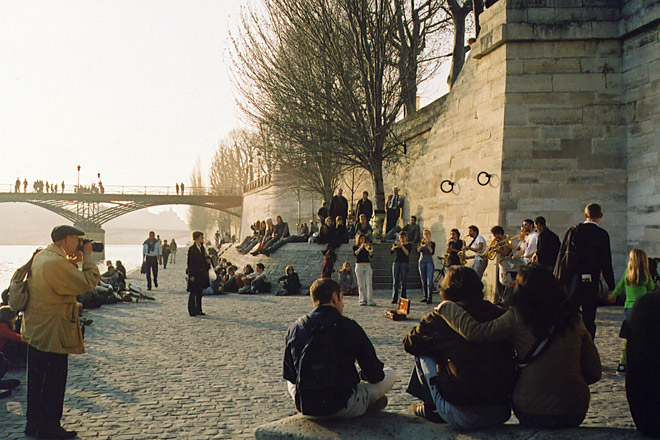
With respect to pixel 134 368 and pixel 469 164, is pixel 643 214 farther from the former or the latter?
pixel 134 368

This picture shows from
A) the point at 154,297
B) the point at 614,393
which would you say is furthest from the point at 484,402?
the point at 154,297

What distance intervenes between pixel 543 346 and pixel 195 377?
157 inches

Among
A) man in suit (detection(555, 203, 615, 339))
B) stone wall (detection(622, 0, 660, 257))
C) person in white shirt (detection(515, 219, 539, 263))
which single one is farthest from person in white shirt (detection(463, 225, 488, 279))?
man in suit (detection(555, 203, 615, 339))

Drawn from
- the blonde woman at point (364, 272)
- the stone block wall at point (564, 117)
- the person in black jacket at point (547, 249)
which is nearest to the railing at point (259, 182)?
the blonde woman at point (364, 272)

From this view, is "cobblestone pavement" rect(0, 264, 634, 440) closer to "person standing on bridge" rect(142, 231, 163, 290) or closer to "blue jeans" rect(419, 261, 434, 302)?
"blue jeans" rect(419, 261, 434, 302)

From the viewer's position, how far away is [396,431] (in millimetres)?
3551

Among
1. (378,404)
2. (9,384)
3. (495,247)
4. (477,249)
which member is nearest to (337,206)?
(477,249)

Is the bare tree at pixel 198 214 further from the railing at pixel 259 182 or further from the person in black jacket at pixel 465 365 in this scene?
the person in black jacket at pixel 465 365

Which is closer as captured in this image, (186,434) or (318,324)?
(318,324)

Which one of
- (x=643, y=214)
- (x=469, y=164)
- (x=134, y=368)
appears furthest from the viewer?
(x=469, y=164)

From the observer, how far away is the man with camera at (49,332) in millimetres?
4504

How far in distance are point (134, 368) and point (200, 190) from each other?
206ft

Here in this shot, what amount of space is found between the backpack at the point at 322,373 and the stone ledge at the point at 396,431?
109 millimetres

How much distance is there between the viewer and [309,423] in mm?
3668
